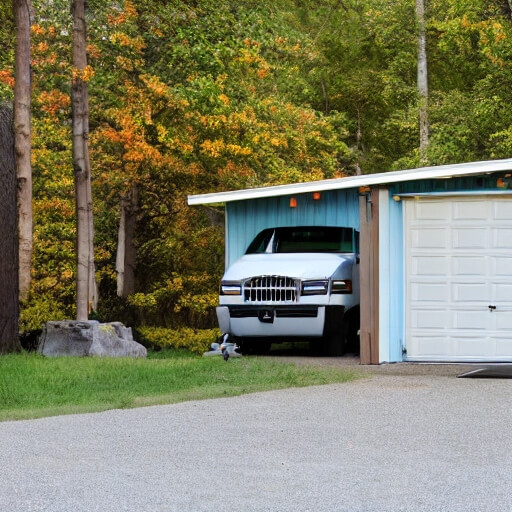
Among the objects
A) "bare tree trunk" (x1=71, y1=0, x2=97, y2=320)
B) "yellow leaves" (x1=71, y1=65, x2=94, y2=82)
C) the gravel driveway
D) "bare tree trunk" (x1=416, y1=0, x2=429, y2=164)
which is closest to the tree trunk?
"yellow leaves" (x1=71, y1=65, x2=94, y2=82)

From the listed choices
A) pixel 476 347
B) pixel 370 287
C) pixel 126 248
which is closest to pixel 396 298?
pixel 370 287

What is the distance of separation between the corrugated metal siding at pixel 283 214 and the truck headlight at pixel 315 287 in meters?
1.89

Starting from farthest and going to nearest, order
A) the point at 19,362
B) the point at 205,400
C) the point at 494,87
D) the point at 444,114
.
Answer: the point at 444,114 < the point at 494,87 < the point at 19,362 < the point at 205,400

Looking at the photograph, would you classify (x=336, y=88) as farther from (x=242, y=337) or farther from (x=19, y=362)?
(x=19, y=362)


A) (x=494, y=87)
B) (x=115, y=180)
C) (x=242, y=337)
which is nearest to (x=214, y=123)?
(x=115, y=180)

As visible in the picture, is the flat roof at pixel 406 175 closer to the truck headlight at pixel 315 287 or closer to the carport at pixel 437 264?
the carport at pixel 437 264

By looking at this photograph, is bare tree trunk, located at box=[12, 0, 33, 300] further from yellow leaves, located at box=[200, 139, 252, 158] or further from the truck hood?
the truck hood

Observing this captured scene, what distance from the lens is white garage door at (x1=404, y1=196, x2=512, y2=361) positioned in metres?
18.1

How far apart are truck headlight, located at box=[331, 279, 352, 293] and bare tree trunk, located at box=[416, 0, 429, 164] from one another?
1840 cm

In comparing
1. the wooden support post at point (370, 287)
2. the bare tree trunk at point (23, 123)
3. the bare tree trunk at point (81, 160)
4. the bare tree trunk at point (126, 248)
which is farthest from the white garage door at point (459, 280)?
the bare tree trunk at point (126, 248)

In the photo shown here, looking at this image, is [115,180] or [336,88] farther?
[336,88]

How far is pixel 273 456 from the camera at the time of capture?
966cm

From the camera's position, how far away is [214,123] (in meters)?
26.3

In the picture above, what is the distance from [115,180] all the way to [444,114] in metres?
13.1
